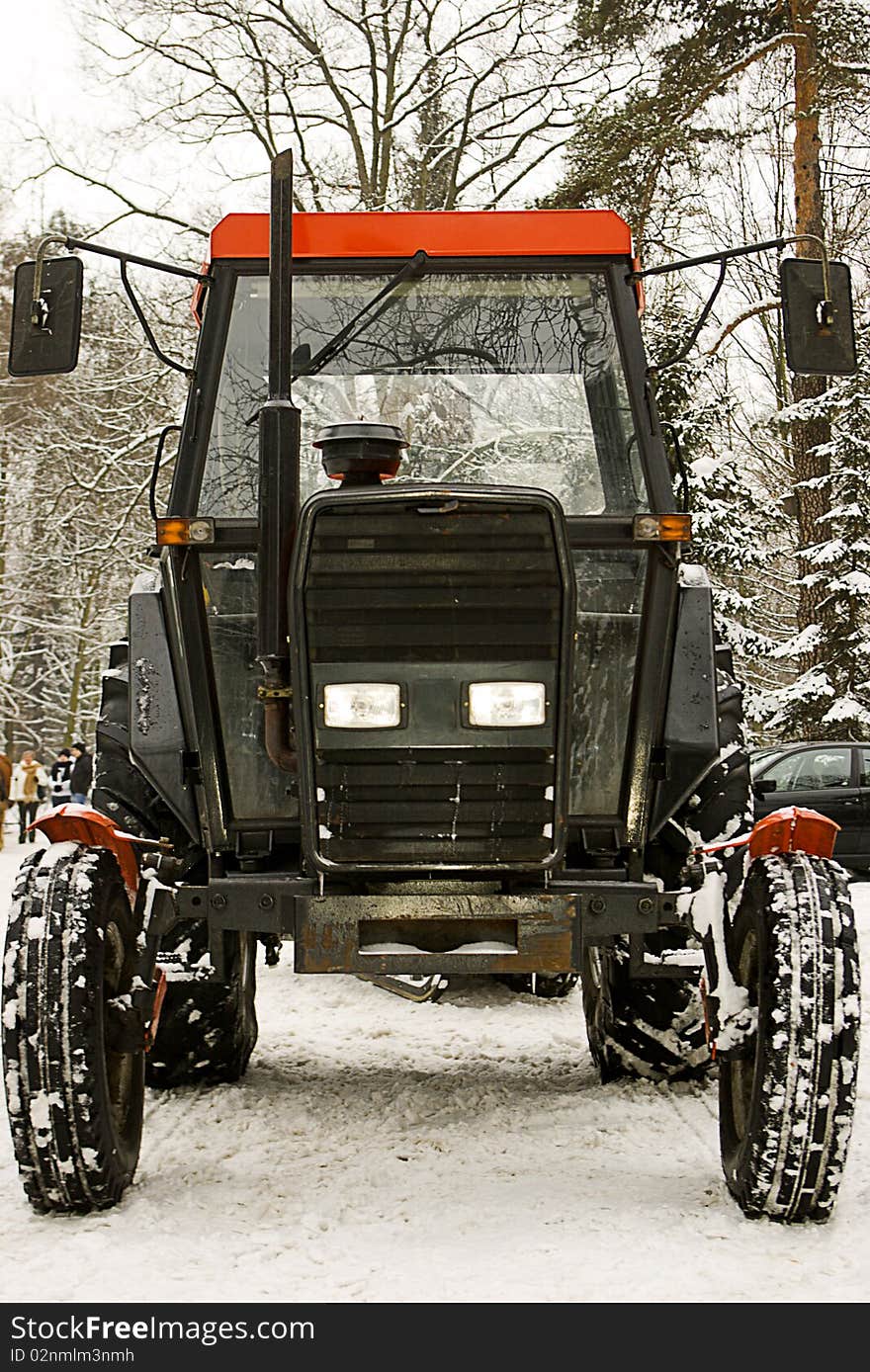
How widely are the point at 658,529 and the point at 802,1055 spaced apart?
156 centimetres

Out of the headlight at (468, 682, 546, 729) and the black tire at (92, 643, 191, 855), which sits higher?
the headlight at (468, 682, 546, 729)

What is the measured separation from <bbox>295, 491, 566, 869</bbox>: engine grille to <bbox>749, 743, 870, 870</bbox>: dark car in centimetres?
1249

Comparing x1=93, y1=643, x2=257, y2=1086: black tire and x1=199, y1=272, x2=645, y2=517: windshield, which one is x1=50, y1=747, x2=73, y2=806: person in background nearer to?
x1=93, y1=643, x2=257, y2=1086: black tire

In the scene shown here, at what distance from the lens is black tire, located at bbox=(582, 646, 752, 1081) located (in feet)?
18.2

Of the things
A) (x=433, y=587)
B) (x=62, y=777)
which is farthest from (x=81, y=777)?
(x=433, y=587)

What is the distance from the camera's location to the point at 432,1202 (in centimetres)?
465

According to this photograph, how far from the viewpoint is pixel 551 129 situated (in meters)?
21.7

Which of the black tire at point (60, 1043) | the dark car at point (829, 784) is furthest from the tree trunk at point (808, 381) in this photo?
the black tire at point (60, 1043)

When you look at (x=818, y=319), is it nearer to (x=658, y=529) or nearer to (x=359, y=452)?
(x=658, y=529)

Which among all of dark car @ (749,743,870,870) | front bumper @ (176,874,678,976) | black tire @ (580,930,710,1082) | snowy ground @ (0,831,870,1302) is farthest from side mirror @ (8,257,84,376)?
dark car @ (749,743,870,870)

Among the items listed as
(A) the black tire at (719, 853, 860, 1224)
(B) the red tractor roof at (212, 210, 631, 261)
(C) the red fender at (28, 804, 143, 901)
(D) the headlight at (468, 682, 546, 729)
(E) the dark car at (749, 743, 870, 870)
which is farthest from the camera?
(E) the dark car at (749, 743, 870, 870)

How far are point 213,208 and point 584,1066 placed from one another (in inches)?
700

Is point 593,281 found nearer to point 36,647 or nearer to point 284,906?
point 284,906

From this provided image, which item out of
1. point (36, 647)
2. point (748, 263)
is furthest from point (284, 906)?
point (36, 647)
